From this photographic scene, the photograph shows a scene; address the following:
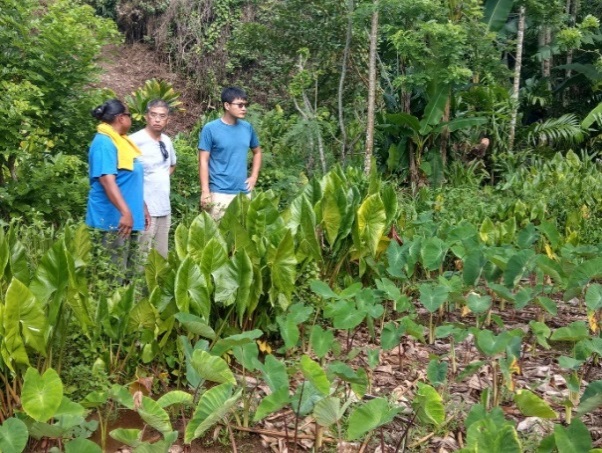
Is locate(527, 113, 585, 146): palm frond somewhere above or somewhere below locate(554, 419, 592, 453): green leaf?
below

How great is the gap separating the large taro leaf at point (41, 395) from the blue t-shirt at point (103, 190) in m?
1.94

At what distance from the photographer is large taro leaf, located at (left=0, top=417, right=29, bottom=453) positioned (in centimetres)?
252

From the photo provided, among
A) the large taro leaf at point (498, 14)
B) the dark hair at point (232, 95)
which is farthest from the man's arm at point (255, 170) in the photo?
the large taro leaf at point (498, 14)

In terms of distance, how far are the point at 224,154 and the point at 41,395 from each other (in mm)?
3012

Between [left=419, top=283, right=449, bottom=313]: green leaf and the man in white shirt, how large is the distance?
1.81m

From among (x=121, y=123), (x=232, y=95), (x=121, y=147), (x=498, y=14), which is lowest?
(x=121, y=147)

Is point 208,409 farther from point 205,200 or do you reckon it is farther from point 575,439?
point 205,200

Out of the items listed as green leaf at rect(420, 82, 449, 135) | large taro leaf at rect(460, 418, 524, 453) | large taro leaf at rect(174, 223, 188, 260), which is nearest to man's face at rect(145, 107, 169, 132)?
large taro leaf at rect(174, 223, 188, 260)

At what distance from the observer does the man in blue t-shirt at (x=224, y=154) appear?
210 inches

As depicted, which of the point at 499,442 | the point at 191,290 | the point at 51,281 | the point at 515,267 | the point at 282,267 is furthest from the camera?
the point at 515,267

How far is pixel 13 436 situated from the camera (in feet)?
8.34

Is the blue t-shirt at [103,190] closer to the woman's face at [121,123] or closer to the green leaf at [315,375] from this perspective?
the woman's face at [121,123]

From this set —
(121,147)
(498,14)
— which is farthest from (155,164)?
(498,14)

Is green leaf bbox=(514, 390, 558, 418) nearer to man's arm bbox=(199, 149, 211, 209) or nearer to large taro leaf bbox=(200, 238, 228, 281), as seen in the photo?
large taro leaf bbox=(200, 238, 228, 281)
